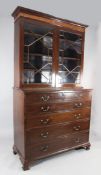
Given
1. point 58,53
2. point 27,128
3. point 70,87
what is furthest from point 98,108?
point 27,128

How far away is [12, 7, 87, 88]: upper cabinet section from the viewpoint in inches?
88.3

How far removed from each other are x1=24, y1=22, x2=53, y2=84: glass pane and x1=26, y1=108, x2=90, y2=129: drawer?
52cm

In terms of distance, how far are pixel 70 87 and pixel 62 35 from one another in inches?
33.5

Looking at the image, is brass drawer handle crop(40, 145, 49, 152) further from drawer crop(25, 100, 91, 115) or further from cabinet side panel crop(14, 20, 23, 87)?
cabinet side panel crop(14, 20, 23, 87)

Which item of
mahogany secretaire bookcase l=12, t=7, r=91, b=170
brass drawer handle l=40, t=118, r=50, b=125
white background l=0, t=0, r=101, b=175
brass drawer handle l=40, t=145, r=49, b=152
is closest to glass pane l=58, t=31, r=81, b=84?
mahogany secretaire bookcase l=12, t=7, r=91, b=170

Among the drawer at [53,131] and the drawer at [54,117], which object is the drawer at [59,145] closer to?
the drawer at [53,131]

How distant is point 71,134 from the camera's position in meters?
2.58

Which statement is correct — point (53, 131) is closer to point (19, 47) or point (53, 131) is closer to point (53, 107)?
point (53, 107)

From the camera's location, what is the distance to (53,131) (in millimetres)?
2385

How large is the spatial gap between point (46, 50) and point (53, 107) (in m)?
0.87

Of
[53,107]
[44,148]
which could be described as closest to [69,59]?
[53,107]

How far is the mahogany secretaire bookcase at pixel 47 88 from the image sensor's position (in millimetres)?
2199

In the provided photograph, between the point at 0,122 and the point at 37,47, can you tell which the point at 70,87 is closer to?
the point at 37,47

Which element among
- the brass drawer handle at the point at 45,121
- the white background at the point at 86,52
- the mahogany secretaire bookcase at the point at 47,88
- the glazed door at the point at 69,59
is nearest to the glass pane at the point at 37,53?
the mahogany secretaire bookcase at the point at 47,88
